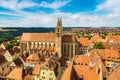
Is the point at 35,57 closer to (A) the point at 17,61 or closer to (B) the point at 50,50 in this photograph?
(A) the point at 17,61

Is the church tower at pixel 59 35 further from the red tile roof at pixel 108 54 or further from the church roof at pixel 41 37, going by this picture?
the red tile roof at pixel 108 54

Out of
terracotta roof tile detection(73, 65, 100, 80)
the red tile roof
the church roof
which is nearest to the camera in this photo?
terracotta roof tile detection(73, 65, 100, 80)

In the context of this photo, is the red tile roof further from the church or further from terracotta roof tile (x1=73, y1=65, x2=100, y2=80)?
terracotta roof tile (x1=73, y1=65, x2=100, y2=80)

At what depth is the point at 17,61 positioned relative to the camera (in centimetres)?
6931

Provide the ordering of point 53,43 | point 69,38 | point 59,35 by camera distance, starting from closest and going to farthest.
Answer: point 59,35 → point 69,38 → point 53,43

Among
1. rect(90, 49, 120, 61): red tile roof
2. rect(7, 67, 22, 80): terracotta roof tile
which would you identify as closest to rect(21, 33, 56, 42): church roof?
rect(90, 49, 120, 61): red tile roof

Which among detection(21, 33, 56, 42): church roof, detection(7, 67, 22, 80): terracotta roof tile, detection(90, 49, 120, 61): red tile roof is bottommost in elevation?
detection(7, 67, 22, 80): terracotta roof tile

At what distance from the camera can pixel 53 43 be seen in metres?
93.7

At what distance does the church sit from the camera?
88625 mm

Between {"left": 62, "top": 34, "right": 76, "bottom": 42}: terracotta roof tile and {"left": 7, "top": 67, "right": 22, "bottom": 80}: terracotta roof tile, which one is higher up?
{"left": 62, "top": 34, "right": 76, "bottom": 42}: terracotta roof tile

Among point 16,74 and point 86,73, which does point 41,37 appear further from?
point 86,73

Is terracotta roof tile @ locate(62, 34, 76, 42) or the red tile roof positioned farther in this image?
terracotta roof tile @ locate(62, 34, 76, 42)

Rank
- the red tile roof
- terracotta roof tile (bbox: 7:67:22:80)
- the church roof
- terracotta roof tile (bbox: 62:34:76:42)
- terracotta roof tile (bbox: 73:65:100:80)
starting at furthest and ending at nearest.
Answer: the church roof → terracotta roof tile (bbox: 62:34:76:42) → the red tile roof → terracotta roof tile (bbox: 7:67:22:80) → terracotta roof tile (bbox: 73:65:100:80)

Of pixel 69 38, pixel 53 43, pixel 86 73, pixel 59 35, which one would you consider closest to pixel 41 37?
pixel 53 43
